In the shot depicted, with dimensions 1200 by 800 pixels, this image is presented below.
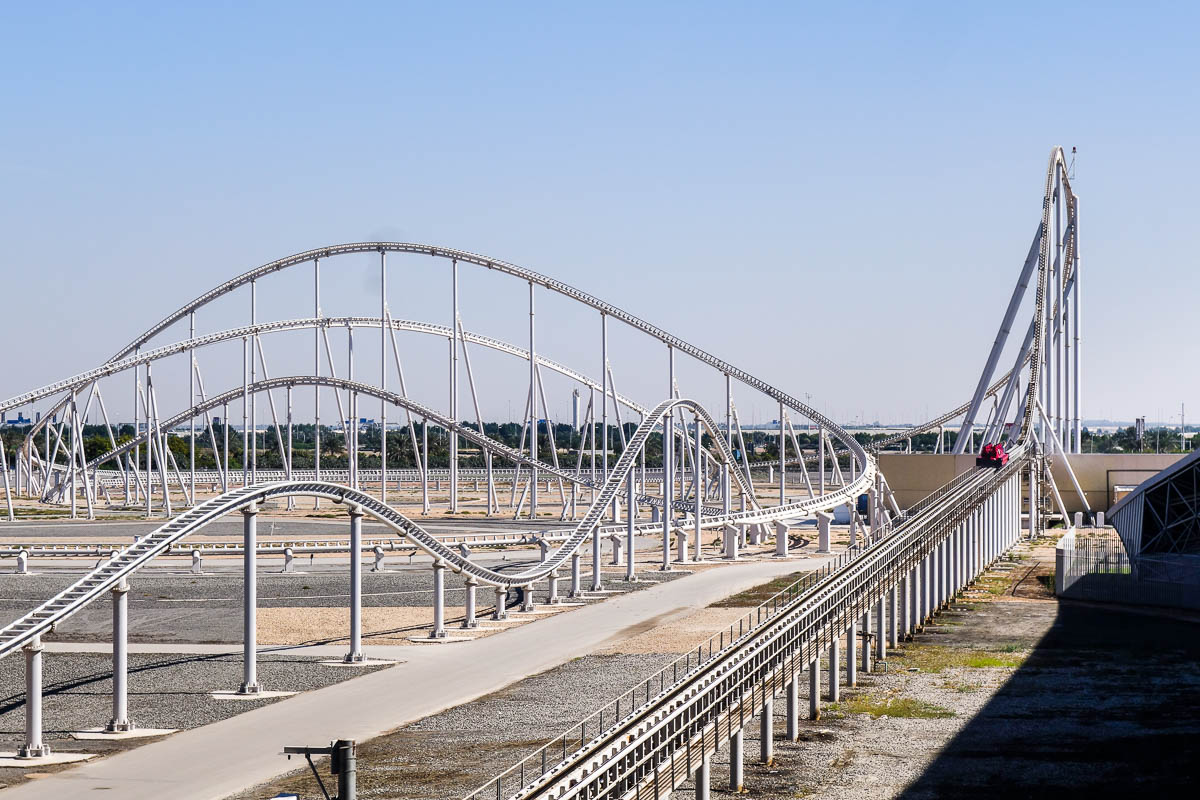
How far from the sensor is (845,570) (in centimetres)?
2733

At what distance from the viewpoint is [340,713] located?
2173 centimetres

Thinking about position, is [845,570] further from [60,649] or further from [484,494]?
[484,494]

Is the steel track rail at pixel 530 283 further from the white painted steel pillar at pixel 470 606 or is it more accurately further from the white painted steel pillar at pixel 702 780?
the white painted steel pillar at pixel 702 780

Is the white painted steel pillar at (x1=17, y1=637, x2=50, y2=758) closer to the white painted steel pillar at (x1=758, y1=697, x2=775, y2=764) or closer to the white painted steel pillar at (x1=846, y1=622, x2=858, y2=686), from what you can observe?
the white painted steel pillar at (x1=758, y1=697, x2=775, y2=764)

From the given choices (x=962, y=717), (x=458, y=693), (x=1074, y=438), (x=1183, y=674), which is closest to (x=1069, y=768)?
(x=962, y=717)

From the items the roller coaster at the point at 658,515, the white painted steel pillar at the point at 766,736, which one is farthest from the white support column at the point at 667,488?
the white painted steel pillar at the point at 766,736

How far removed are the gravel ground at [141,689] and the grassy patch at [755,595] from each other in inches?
506

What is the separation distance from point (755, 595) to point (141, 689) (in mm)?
18778

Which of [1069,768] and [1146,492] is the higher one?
[1146,492]

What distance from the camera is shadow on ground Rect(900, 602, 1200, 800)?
697 inches

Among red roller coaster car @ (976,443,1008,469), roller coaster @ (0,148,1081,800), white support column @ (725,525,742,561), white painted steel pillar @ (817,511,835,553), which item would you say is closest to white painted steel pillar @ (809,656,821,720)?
roller coaster @ (0,148,1081,800)

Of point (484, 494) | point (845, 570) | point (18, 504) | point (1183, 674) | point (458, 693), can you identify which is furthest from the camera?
point (484, 494)

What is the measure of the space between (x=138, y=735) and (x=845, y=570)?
525 inches

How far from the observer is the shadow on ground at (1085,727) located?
697 inches
